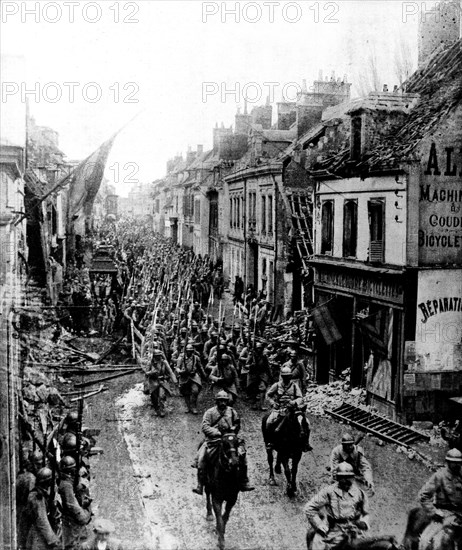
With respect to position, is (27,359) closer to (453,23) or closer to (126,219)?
(453,23)

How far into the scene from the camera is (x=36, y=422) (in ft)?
37.1

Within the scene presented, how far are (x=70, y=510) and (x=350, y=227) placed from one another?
1073 centimetres

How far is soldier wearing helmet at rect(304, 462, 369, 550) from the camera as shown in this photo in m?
8.59

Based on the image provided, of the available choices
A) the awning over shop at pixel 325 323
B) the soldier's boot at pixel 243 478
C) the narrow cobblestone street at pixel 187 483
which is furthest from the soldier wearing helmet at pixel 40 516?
the awning over shop at pixel 325 323

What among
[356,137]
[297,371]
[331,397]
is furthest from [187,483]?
[356,137]

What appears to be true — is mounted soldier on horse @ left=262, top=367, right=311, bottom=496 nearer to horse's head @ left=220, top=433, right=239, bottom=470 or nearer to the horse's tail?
horse's head @ left=220, top=433, right=239, bottom=470

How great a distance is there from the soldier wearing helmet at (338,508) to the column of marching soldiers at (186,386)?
1 cm

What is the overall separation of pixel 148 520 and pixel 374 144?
10186 millimetres

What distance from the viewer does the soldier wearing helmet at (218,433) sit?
10.0m

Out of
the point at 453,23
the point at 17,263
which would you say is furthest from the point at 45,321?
the point at 453,23

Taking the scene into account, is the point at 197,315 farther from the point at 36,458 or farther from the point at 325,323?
the point at 36,458

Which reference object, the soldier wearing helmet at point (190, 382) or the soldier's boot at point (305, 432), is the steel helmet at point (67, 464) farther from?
the soldier wearing helmet at point (190, 382)

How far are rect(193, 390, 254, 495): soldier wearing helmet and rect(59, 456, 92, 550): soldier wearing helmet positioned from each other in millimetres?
1793

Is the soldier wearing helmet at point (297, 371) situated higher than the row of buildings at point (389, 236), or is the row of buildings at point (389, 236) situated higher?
the row of buildings at point (389, 236)
